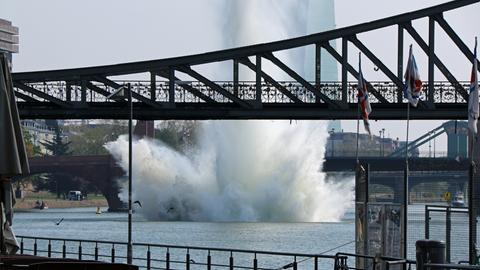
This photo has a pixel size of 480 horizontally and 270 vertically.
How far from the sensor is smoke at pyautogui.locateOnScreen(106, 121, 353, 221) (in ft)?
387

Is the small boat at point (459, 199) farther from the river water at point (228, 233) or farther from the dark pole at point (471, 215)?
the dark pole at point (471, 215)

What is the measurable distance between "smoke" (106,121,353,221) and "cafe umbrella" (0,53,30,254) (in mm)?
94852

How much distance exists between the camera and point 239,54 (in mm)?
68625

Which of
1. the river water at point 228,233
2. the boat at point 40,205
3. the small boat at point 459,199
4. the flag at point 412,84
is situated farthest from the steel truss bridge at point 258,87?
the boat at point 40,205

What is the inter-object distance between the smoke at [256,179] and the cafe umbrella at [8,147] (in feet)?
311

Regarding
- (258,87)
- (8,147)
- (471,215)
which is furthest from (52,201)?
(8,147)

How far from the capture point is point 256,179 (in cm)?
11994

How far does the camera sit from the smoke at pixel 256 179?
118 metres

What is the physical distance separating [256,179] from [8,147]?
100 metres

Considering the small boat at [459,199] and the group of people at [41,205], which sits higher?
the small boat at [459,199]

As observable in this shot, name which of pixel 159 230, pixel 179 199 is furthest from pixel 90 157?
pixel 159 230

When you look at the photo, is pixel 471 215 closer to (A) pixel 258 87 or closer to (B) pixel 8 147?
(B) pixel 8 147

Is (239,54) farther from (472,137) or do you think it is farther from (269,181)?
(269,181)

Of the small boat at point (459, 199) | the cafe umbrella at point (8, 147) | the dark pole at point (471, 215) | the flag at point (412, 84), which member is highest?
the flag at point (412, 84)
